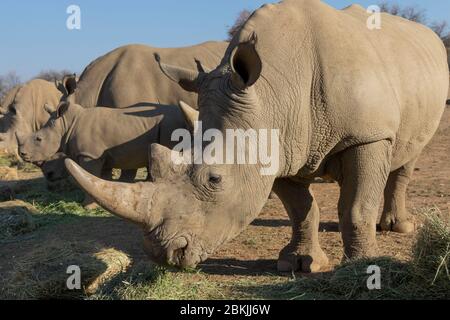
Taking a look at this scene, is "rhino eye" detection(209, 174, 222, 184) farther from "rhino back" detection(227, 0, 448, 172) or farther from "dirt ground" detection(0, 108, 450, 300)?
"dirt ground" detection(0, 108, 450, 300)

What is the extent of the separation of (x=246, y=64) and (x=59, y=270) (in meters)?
2.23

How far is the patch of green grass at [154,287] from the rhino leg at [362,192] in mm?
1091

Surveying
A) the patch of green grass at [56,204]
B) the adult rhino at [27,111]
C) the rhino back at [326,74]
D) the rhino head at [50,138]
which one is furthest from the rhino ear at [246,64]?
the adult rhino at [27,111]

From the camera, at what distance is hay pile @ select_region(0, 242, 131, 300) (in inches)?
174

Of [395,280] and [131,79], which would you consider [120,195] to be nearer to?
[395,280]

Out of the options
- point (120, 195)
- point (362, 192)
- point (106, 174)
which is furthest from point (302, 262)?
point (106, 174)

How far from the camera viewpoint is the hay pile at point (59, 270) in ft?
14.5

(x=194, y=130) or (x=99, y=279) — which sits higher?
(x=194, y=130)

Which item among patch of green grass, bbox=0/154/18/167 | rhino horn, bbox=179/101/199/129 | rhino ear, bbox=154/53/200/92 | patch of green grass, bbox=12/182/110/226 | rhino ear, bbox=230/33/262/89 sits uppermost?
rhino ear, bbox=230/33/262/89

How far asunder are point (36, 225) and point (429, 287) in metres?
4.93

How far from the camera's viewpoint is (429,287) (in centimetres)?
375

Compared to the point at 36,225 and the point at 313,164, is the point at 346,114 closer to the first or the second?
the point at 313,164

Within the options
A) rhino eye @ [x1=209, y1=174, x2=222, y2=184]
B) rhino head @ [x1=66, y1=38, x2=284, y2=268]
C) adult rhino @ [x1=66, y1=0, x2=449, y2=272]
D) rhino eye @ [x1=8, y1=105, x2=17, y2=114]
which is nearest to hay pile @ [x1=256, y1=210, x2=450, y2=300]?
adult rhino @ [x1=66, y1=0, x2=449, y2=272]
